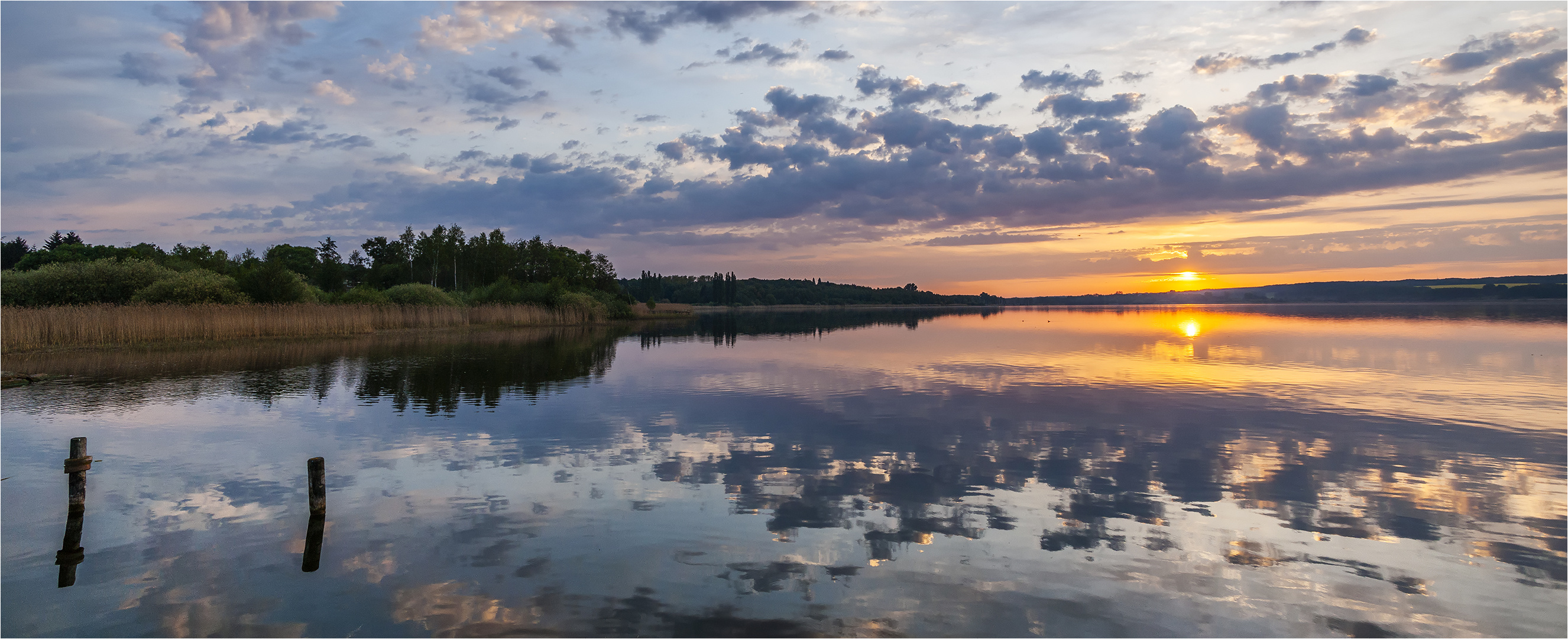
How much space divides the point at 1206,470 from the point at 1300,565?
15.0 ft

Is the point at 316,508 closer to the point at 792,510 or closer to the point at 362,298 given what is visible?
the point at 792,510

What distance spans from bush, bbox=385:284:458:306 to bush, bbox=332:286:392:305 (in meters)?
2.53

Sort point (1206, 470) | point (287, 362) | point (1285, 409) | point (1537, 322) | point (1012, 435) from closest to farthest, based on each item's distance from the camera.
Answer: point (1206, 470) → point (1012, 435) → point (1285, 409) → point (287, 362) → point (1537, 322)

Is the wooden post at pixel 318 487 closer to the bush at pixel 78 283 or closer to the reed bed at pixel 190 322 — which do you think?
the reed bed at pixel 190 322

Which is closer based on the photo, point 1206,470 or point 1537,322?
point 1206,470

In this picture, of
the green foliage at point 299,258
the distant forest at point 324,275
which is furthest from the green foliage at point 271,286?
the green foliage at point 299,258

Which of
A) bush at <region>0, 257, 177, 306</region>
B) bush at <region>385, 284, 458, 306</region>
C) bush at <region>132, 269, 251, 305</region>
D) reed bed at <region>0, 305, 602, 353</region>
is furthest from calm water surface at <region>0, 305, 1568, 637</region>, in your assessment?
bush at <region>385, 284, 458, 306</region>

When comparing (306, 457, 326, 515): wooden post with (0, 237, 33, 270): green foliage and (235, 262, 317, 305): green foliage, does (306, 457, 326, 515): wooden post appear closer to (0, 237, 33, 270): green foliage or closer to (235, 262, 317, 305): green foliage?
(235, 262, 317, 305): green foliage

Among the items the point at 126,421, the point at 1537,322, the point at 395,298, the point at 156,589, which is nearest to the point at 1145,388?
the point at 156,589

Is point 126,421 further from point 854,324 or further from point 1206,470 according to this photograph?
point 854,324

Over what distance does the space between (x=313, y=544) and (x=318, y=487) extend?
101 centimetres

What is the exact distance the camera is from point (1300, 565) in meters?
8.75

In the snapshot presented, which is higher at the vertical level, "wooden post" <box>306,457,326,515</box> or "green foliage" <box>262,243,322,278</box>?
"green foliage" <box>262,243,322,278</box>

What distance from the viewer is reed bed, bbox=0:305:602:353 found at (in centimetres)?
3050
